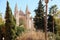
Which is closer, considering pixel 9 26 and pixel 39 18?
pixel 9 26

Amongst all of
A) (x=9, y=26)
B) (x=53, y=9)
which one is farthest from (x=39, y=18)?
(x=9, y=26)

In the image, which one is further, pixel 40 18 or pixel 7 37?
pixel 40 18

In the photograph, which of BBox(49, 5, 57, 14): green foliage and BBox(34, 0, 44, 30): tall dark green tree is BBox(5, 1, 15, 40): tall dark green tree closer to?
BBox(34, 0, 44, 30): tall dark green tree

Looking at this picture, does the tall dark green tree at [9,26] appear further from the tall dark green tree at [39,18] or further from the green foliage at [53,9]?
the green foliage at [53,9]

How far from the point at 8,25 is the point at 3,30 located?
2.79m

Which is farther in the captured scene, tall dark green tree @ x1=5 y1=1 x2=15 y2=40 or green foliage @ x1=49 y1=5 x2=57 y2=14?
green foliage @ x1=49 y1=5 x2=57 y2=14

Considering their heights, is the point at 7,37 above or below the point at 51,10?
below

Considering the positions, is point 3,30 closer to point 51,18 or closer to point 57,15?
point 51,18

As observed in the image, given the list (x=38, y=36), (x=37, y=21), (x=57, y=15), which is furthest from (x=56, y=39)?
(x=57, y=15)

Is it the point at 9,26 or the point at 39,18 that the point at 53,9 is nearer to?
the point at 39,18

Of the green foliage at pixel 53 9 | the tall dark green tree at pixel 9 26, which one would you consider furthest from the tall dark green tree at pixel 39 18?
the tall dark green tree at pixel 9 26

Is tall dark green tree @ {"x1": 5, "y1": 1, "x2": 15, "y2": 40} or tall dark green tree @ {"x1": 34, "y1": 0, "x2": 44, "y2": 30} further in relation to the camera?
tall dark green tree @ {"x1": 34, "y1": 0, "x2": 44, "y2": 30}

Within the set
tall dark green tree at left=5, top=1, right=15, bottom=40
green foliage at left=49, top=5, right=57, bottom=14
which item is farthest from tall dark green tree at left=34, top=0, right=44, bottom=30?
tall dark green tree at left=5, top=1, right=15, bottom=40

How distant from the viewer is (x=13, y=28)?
25.9 m
